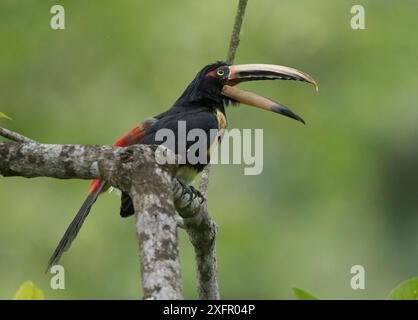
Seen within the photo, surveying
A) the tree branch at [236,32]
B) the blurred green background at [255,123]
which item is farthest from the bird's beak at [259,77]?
the blurred green background at [255,123]

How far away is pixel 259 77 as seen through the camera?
532 centimetres

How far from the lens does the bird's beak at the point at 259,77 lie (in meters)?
5.21

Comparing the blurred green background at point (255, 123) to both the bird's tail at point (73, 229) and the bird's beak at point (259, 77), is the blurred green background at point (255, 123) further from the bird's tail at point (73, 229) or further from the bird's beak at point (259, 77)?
the bird's tail at point (73, 229)

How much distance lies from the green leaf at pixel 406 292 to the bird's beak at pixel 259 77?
2.71m

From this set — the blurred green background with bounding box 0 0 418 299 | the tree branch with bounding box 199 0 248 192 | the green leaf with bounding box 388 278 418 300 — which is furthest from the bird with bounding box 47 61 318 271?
the green leaf with bounding box 388 278 418 300

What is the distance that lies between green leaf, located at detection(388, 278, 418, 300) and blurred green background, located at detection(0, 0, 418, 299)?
4.28 metres

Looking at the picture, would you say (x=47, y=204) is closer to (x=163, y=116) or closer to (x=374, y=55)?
(x=163, y=116)

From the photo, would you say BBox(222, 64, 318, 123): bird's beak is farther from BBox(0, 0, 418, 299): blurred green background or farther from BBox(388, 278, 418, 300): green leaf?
BBox(388, 278, 418, 300): green leaf

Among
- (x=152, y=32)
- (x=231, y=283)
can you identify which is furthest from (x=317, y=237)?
(x=152, y=32)

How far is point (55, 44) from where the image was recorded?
8320mm

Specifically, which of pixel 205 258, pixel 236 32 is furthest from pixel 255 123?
pixel 205 258

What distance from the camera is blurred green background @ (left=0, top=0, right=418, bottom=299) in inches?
276
